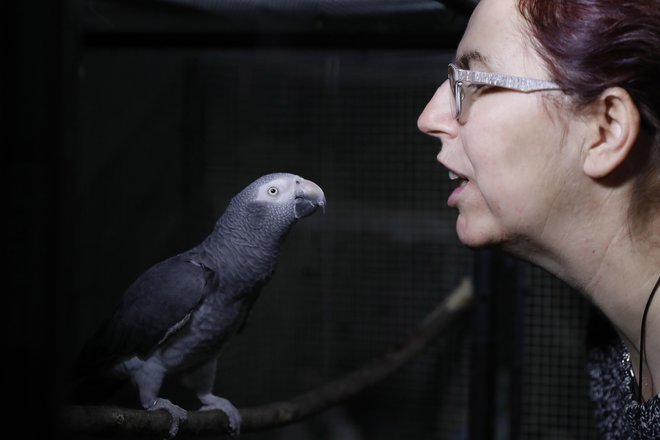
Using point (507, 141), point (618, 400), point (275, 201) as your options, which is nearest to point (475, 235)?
point (507, 141)

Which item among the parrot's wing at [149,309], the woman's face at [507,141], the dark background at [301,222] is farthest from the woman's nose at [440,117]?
the parrot's wing at [149,309]

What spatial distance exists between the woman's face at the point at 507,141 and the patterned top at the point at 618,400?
0.19 meters

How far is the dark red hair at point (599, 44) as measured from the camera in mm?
501

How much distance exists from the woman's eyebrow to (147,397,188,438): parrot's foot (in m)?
0.36

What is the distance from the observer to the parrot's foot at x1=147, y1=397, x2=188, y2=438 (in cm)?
48

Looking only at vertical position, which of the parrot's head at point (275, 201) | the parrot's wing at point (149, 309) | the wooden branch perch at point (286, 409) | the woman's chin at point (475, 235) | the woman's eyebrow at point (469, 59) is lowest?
the wooden branch perch at point (286, 409)

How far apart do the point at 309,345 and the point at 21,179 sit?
32.2 inches

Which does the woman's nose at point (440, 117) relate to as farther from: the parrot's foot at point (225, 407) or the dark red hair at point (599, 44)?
the parrot's foot at point (225, 407)

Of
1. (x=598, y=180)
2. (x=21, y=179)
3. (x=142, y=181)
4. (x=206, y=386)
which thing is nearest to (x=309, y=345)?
(x=142, y=181)

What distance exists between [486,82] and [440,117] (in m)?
0.05

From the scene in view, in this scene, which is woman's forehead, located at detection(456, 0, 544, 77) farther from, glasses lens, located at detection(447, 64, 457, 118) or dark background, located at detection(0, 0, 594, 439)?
dark background, located at detection(0, 0, 594, 439)

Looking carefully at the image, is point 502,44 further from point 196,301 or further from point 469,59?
point 196,301

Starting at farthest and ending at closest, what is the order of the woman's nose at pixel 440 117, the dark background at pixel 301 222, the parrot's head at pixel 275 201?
the woman's nose at pixel 440 117, the parrot's head at pixel 275 201, the dark background at pixel 301 222

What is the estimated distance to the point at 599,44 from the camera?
50cm
